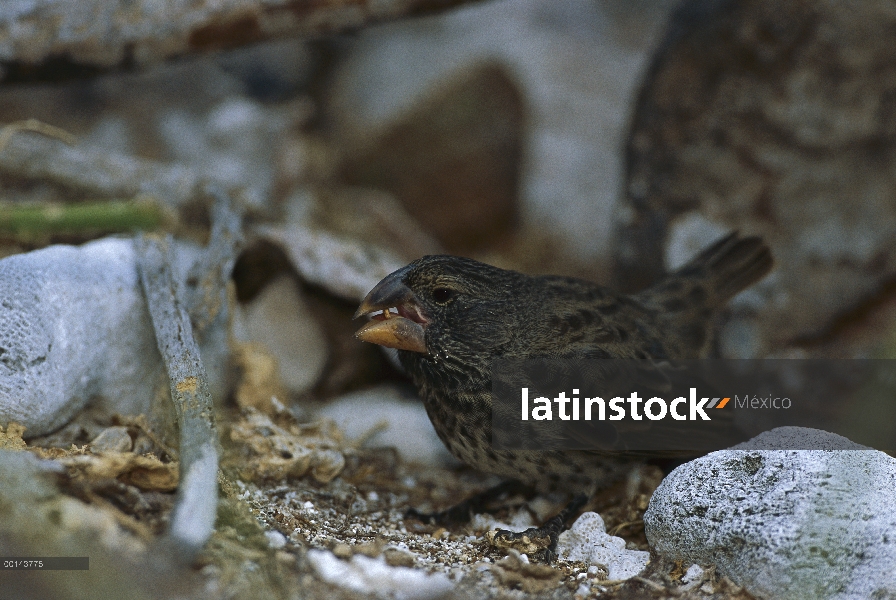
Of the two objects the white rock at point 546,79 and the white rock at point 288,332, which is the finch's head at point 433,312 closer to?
the white rock at point 288,332

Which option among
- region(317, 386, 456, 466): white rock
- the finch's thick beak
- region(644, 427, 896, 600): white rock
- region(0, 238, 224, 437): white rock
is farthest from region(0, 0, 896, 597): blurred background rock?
region(644, 427, 896, 600): white rock

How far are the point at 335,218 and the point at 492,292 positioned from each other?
217cm

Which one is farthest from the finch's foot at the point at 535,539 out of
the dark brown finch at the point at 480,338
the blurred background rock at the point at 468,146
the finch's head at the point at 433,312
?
the finch's head at the point at 433,312

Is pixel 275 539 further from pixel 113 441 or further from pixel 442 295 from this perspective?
pixel 442 295

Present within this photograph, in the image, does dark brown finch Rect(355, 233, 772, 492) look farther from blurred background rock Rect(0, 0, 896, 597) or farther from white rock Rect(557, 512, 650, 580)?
blurred background rock Rect(0, 0, 896, 597)

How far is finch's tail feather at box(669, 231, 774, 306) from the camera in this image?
13.4 feet

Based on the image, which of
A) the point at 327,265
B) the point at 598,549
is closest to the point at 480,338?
the point at 598,549

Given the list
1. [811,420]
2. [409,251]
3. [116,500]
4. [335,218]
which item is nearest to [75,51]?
[335,218]

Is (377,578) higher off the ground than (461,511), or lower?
higher

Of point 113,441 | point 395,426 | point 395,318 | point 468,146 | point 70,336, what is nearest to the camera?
point 113,441

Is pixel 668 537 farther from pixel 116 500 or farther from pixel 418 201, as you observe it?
pixel 418 201

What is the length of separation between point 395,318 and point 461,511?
779mm

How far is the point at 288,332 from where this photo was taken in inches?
151

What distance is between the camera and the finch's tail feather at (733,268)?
408 cm
